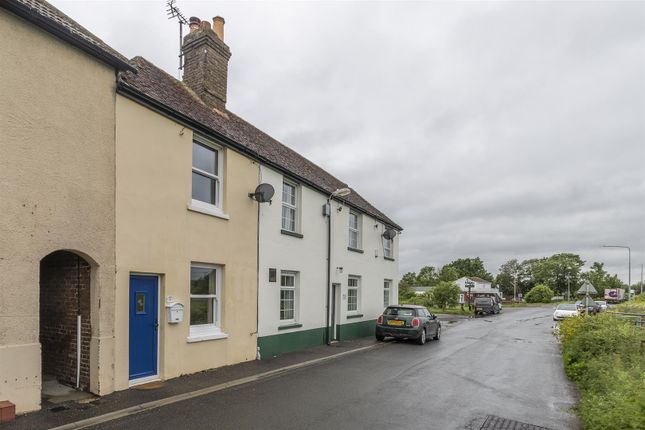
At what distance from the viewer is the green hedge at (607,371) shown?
544 centimetres

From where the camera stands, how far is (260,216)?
1233cm

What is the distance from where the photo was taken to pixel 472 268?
5226 inches

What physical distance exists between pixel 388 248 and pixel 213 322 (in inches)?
529

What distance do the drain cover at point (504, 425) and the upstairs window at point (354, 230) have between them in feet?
38.6

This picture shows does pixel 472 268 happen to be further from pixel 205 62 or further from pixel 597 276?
pixel 205 62

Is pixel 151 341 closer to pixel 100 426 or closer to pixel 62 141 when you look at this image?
pixel 100 426

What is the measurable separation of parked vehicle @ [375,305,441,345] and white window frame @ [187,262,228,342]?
8305mm

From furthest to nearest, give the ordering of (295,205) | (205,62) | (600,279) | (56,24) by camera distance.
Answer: (600,279)
(295,205)
(205,62)
(56,24)

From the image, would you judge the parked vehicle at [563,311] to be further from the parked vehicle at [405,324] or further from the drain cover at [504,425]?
the drain cover at [504,425]

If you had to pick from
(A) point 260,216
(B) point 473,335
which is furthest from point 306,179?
(B) point 473,335

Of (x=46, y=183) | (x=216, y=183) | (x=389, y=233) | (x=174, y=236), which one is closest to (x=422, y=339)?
(x=389, y=233)

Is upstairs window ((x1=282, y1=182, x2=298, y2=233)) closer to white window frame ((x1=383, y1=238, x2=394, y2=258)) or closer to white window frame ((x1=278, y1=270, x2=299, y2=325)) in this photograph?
white window frame ((x1=278, y1=270, x2=299, y2=325))

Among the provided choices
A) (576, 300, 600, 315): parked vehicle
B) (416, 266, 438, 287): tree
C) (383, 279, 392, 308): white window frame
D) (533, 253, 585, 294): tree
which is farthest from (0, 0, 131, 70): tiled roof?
(533, 253, 585, 294): tree

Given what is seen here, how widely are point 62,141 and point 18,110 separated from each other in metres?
0.76
